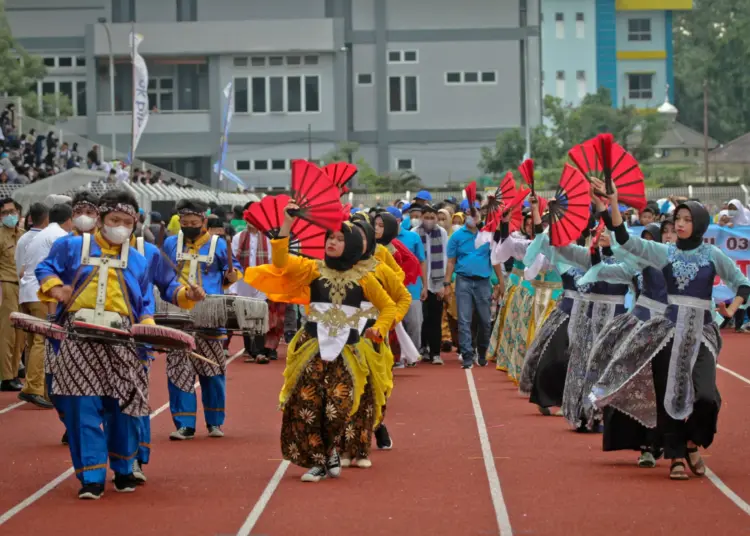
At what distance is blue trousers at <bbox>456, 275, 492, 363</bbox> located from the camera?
20.3m

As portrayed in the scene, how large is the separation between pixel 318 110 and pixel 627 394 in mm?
57860

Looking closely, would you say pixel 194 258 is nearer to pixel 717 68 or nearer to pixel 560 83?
pixel 560 83

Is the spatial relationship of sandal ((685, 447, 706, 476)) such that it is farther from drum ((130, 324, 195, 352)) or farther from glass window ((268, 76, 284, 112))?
glass window ((268, 76, 284, 112))

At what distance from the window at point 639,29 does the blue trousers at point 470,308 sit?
255 feet

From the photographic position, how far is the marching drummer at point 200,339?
43.5 ft

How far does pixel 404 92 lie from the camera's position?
6975cm

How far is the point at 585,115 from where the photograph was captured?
72250mm

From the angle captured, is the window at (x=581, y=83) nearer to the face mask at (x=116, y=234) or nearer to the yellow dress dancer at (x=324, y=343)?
the yellow dress dancer at (x=324, y=343)

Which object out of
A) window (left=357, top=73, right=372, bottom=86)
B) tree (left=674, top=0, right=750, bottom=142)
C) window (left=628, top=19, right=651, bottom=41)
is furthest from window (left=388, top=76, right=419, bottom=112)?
tree (left=674, top=0, right=750, bottom=142)

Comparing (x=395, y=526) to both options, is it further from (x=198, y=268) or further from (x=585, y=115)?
(x=585, y=115)

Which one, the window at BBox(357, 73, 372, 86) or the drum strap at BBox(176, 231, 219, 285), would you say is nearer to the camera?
the drum strap at BBox(176, 231, 219, 285)

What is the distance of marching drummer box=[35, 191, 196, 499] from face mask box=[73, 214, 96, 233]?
125 centimetres

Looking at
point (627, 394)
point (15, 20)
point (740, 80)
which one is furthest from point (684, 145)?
point (627, 394)

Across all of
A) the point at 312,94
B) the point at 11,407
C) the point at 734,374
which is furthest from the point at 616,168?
the point at 312,94
